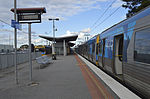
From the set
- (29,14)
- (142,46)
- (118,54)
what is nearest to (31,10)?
(29,14)

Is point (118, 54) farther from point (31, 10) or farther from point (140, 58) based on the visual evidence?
point (31, 10)

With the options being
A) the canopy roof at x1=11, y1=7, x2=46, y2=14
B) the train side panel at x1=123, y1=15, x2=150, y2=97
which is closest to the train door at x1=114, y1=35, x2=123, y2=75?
the train side panel at x1=123, y1=15, x2=150, y2=97

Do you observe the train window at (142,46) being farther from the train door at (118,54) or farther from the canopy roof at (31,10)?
the canopy roof at (31,10)

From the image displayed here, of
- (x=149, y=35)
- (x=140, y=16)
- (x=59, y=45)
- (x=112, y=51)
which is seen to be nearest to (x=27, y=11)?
(x=112, y=51)

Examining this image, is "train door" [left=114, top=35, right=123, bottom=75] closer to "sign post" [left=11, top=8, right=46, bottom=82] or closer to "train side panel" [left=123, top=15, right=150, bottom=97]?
"train side panel" [left=123, top=15, right=150, bottom=97]

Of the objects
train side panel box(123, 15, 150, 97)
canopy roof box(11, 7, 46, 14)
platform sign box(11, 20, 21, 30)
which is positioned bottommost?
train side panel box(123, 15, 150, 97)

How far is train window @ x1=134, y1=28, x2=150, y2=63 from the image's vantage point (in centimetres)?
463

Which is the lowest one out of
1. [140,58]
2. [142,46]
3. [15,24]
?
[140,58]

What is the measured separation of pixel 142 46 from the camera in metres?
4.96

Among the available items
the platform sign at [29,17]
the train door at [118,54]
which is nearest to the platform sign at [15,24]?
the platform sign at [29,17]

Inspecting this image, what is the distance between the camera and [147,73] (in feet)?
14.9

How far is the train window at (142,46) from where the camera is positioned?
4633 mm

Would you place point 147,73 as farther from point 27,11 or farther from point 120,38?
point 27,11

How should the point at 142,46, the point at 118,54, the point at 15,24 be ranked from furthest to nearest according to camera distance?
the point at 118,54
the point at 15,24
the point at 142,46
